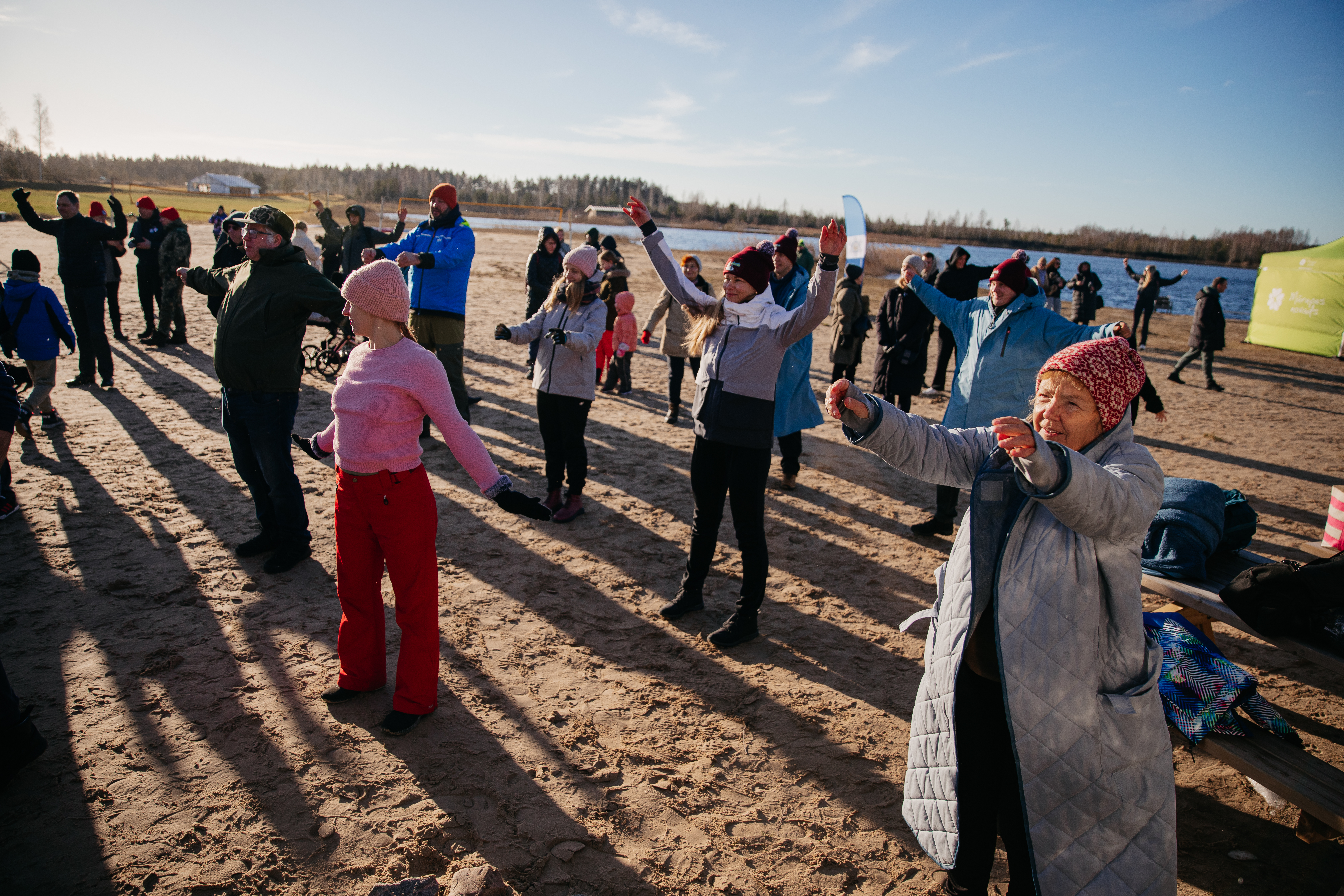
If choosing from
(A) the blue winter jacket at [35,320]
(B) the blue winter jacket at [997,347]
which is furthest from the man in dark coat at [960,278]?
(A) the blue winter jacket at [35,320]

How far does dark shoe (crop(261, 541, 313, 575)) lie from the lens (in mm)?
4426

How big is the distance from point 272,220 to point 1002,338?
4.69 meters

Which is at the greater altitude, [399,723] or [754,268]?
[754,268]

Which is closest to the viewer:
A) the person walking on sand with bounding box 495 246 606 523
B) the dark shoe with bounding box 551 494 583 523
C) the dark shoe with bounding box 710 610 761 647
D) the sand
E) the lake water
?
the sand

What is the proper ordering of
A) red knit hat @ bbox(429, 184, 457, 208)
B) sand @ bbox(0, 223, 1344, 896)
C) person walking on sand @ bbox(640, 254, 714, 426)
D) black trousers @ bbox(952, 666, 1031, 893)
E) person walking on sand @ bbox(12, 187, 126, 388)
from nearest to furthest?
black trousers @ bbox(952, 666, 1031, 893)
sand @ bbox(0, 223, 1344, 896)
red knit hat @ bbox(429, 184, 457, 208)
person walking on sand @ bbox(12, 187, 126, 388)
person walking on sand @ bbox(640, 254, 714, 426)

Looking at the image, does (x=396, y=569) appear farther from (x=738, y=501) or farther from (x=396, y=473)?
(x=738, y=501)

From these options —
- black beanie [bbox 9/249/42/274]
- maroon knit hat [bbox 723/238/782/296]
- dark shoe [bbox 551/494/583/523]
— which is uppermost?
maroon knit hat [bbox 723/238/782/296]

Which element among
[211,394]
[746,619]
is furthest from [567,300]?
[211,394]

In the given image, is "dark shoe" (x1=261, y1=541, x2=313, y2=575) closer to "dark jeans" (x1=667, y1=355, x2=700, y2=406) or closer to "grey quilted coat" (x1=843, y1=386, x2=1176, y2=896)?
"grey quilted coat" (x1=843, y1=386, x2=1176, y2=896)

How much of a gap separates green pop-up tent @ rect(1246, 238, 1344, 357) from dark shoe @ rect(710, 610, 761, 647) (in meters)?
Result: 19.2

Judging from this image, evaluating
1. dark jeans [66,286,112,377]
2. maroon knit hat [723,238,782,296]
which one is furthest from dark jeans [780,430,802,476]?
dark jeans [66,286,112,377]

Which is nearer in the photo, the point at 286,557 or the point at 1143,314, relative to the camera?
the point at 286,557

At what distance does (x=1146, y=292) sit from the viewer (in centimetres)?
1555

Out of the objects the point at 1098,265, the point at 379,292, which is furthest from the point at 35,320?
the point at 1098,265
